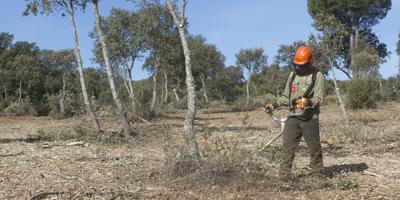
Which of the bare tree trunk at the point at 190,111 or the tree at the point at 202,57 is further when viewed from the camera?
the tree at the point at 202,57

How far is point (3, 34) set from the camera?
112ft

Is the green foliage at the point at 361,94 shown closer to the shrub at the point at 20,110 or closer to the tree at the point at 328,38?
the tree at the point at 328,38

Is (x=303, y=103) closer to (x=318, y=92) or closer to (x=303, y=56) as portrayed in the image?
(x=318, y=92)

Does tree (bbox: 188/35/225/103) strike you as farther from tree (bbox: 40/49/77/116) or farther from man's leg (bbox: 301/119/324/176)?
man's leg (bbox: 301/119/324/176)

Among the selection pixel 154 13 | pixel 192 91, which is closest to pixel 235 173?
pixel 192 91

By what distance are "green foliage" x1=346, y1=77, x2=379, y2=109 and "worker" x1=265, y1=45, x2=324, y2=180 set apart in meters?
16.1

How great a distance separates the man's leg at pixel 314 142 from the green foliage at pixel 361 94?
52.9 ft

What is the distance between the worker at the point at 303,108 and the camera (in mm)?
5824

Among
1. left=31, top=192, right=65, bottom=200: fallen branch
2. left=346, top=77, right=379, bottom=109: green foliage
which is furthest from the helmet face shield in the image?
left=346, top=77, right=379, bottom=109: green foliage

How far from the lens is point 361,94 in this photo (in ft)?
69.7

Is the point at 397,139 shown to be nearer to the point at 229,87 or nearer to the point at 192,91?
the point at 192,91

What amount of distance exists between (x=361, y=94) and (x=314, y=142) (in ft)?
53.4

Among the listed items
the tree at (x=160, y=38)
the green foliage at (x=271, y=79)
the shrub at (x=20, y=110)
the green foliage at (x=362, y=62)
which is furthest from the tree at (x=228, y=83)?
the shrub at (x=20, y=110)

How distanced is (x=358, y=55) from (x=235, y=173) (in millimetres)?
16987
